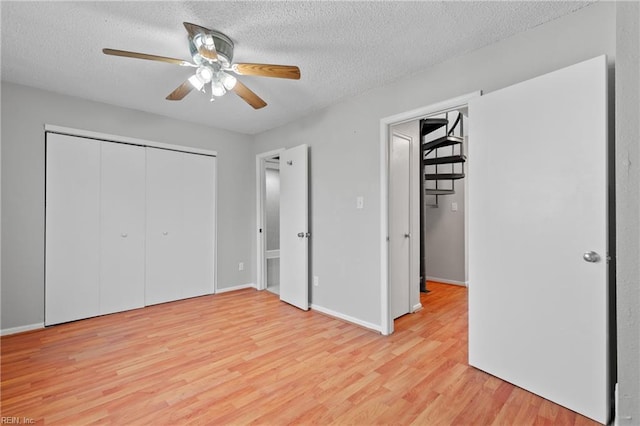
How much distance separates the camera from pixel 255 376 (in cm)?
204

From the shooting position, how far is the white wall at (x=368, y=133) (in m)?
1.82

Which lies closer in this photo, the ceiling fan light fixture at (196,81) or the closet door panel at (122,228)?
the ceiling fan light fixture at (196,81)

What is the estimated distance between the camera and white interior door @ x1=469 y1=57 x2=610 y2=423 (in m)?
1.59

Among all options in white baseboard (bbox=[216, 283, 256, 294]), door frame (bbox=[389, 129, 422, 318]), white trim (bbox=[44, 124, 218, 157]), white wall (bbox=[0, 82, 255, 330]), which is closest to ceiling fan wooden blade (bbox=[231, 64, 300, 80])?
door frame (bbox=[389, 129, 422, 318])

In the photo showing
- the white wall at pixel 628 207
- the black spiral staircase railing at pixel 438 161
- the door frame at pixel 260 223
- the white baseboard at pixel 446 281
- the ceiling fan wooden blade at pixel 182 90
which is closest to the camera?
the white wall at pixel 628 207

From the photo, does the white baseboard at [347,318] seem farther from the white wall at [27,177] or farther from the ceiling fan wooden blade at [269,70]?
the white wall at [27,177]

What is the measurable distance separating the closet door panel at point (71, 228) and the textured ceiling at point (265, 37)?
2.23 ft

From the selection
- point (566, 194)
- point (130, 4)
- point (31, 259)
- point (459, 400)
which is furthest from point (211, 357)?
point (566, 194)

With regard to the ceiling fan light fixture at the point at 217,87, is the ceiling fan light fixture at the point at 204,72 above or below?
above

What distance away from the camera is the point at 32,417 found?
1634 mm

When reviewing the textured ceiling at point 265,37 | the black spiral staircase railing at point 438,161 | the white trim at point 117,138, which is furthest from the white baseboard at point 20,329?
the black spiral staircase railing at point 438,161

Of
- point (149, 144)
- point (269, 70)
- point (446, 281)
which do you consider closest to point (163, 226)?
point (149, 144)

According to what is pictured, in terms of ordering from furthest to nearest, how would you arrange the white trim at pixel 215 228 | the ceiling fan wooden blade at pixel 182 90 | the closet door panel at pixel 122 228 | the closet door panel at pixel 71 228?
the white trim at pixel 215 228 → the closet door panel at pixel 122 228 → the closet door panel at pixel 71 228 → the ceiling fan wooden blade at pixel 182 90

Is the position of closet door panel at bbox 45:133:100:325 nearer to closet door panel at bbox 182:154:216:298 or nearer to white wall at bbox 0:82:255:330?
white wall at bbox 0:82:255:330
